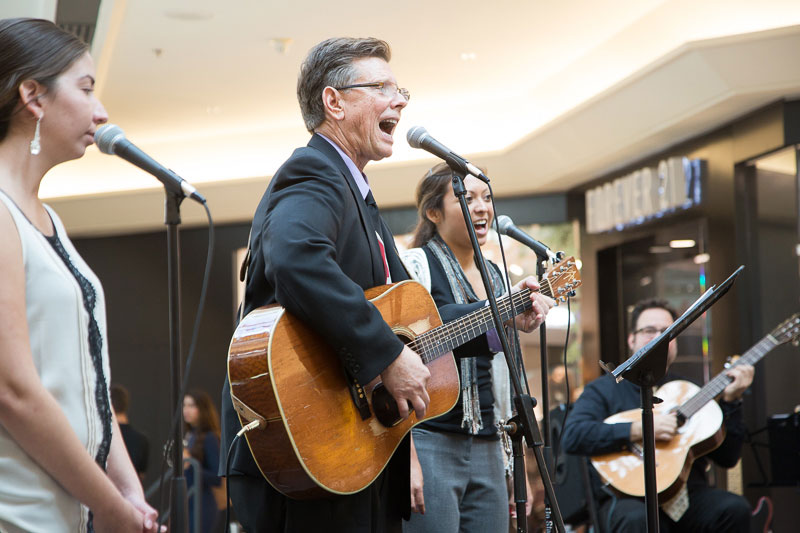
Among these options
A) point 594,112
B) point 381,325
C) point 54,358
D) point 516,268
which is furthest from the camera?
point 516,268

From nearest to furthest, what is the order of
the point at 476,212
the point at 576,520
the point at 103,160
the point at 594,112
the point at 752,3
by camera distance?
the point at 476,212 → the point at 576,520 → the point at 752,3 → the point at 594,112 → the point at 103,160

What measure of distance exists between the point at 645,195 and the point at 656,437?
3.81 m

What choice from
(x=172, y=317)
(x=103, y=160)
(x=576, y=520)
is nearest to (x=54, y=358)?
(x=172, y=317)

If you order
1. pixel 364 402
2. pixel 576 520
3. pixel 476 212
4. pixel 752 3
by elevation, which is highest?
pixel 752 3

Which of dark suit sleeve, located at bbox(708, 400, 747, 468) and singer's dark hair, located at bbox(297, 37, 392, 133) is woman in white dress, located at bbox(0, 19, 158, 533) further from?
dark suit sleeve, located at bbox(708, 400, 747, 468)

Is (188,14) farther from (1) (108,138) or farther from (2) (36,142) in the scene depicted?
(2) (36,142)

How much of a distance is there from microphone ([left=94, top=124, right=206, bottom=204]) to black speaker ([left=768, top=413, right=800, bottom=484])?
13.4ft

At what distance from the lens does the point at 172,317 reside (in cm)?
194

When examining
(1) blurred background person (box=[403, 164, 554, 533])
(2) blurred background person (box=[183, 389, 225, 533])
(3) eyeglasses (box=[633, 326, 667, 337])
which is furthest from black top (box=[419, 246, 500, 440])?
(2) blurred background person (box=[183, 389, 225, 533])

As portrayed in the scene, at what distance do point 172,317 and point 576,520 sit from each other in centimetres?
332

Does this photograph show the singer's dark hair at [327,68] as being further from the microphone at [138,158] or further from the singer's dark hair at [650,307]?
the singer's dark hair at [650,307]

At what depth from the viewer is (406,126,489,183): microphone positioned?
2207 mm

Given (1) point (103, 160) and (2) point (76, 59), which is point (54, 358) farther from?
(1) point (103, 160)

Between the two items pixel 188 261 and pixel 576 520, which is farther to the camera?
pixel 188 261
